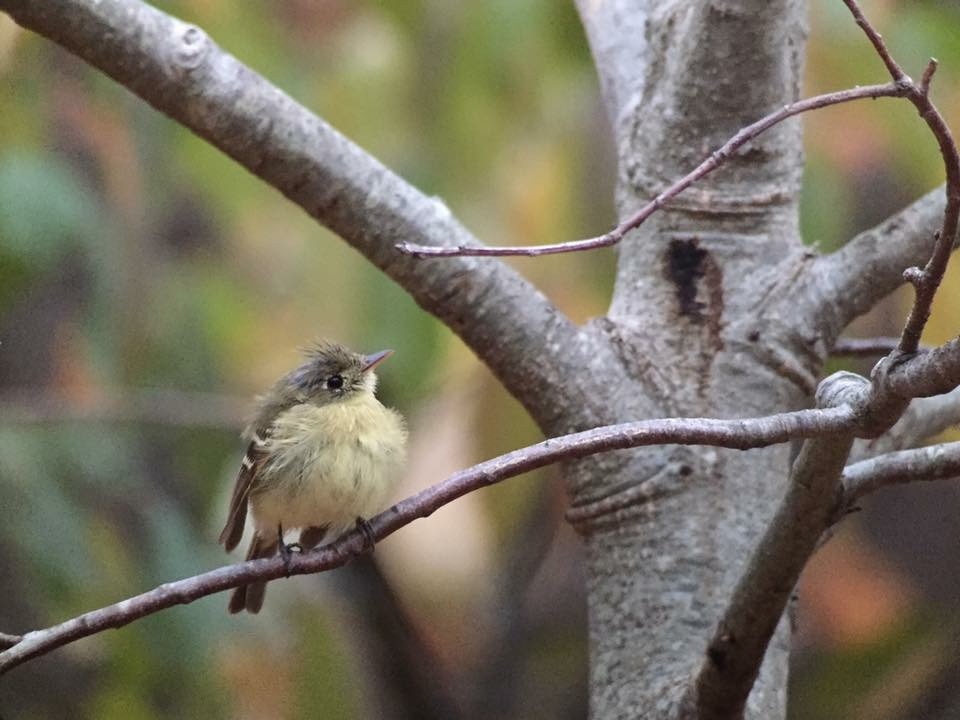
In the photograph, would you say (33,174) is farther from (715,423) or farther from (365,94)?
(715,423)

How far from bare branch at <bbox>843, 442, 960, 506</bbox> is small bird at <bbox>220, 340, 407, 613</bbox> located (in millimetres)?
1024

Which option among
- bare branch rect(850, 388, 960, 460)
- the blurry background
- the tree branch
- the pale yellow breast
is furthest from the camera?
the blurry background

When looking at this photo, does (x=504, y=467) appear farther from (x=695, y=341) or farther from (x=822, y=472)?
(x=695, y=341)

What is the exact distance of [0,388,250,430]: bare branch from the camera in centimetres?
333

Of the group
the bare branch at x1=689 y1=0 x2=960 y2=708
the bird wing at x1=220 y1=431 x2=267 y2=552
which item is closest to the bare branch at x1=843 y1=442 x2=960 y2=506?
the bare branch at x1=689 y1=0 x2=960 y2=708

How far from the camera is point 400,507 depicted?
65.1 inches

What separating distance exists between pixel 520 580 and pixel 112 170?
6.16 ft

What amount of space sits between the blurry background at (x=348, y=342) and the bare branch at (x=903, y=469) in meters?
0.84

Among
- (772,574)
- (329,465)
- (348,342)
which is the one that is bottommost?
(772,574)

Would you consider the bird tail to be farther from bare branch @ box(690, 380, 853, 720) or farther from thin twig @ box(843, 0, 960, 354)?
thin twig @ box(843, 0, 960, 354)

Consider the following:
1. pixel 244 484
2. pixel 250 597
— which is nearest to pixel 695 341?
pixel 244 484

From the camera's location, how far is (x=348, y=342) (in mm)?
3662

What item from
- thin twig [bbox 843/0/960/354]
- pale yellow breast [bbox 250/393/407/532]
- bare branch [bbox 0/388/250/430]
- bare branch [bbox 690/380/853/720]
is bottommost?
bare branch [bbox 690/380/853/720]

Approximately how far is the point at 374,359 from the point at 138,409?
3.55 feet
